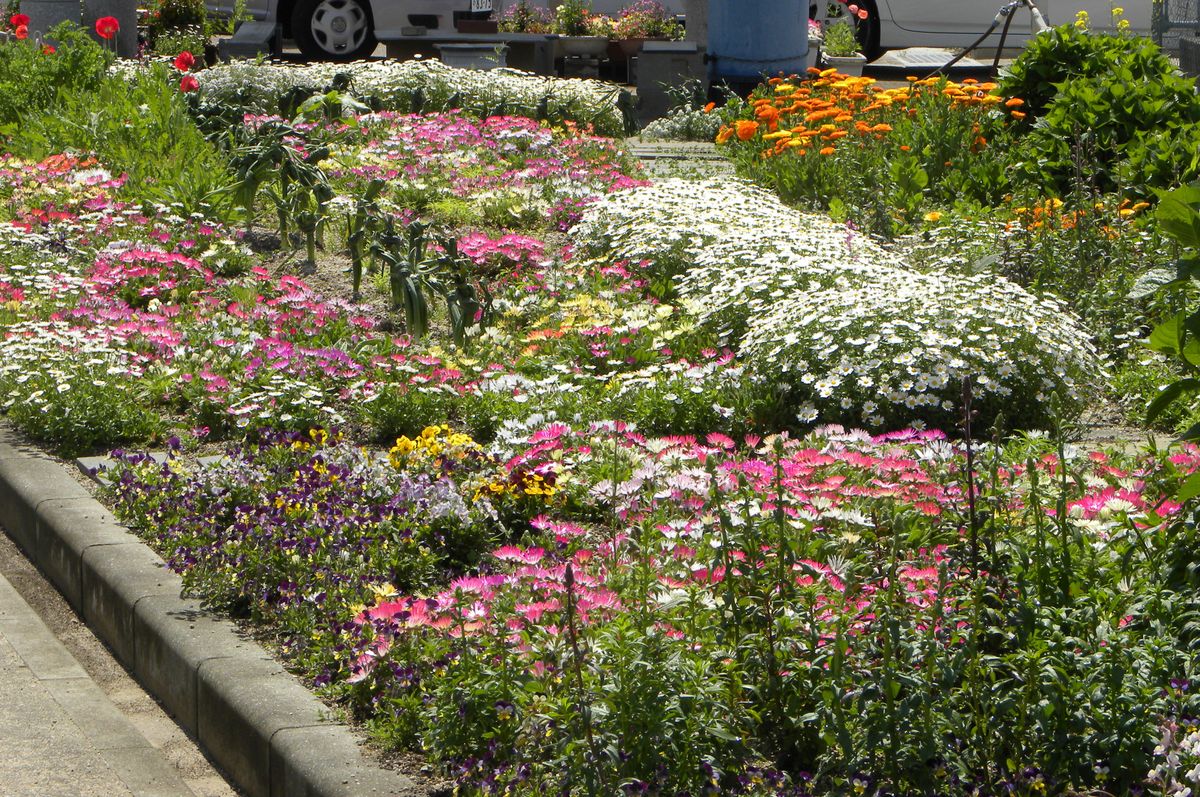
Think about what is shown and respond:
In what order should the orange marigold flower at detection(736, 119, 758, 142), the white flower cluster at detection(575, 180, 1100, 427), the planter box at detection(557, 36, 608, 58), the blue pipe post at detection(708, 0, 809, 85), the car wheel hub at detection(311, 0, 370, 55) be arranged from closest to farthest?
the white flower cluster at detection(575, 180, 1100, 427) → the orange marigold flower at detection(736, 119, 758, 142) → the blue pipe post at detection(708, 0, 809, 85) → the car wheel hub at detection(311, 0, 370, 55) → the planter box at detection(557, 36, 608, 58)

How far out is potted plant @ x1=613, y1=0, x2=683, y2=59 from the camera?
792 inches

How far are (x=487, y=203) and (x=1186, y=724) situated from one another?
23.1ft

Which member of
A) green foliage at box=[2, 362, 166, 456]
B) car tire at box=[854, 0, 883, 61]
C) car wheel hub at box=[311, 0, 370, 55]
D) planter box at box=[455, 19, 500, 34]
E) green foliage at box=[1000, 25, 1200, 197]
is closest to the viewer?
green foliage at box=[2, 362, 166, 456]

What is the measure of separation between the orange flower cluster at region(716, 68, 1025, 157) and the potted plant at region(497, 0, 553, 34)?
9.43 m

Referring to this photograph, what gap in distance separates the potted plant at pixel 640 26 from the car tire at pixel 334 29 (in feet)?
11.0

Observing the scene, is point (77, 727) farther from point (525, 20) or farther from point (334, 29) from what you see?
point (525, 20)

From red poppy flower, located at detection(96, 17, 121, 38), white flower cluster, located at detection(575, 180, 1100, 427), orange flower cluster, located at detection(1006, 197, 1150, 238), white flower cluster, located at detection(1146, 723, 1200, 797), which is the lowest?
white flower cluster, located at detection(1146, 723, 1200, 797)

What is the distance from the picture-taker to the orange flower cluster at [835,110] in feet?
32.6

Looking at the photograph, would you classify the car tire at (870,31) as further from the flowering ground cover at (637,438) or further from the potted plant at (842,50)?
the flowering ground cover at (637,438)

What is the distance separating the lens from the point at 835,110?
984 centimetres

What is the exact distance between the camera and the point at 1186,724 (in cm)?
302

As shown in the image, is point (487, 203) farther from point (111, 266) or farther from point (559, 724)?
point (559, 724)

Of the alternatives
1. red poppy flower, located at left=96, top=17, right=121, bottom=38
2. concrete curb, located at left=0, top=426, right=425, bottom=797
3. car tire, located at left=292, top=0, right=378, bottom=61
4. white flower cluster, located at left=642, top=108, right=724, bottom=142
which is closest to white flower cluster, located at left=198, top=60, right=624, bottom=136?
white flower cluster, located at left=642, top=108, right=724, bottom=142

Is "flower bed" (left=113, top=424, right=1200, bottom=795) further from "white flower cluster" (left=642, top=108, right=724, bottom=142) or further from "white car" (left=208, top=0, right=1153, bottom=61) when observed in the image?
"white car" (left=208, top=0, right=1153, bottom=61)
